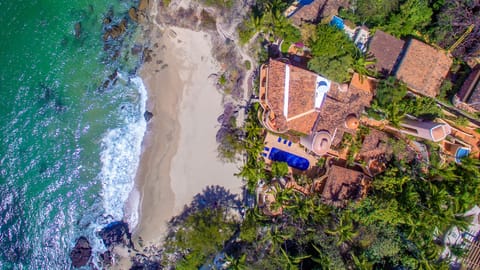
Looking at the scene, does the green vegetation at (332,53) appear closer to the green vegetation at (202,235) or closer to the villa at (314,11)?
the villa at (314,11)

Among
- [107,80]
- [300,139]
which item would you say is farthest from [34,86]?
[300,139]

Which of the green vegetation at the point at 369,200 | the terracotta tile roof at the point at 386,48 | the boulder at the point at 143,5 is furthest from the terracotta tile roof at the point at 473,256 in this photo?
the boulder at the point at 143,5

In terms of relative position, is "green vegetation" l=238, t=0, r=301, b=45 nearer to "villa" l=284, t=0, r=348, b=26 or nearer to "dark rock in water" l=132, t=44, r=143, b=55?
"villa" l=284, t=0, r=348, b=26

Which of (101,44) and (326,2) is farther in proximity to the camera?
(101,44)

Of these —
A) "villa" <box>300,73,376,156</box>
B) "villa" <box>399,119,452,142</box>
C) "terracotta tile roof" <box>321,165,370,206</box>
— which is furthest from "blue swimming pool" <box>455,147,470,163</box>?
"villa" <box>300,73,376,156</box>

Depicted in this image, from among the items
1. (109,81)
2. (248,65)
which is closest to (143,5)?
(109,81)

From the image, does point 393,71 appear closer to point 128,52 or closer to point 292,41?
point 292,41
